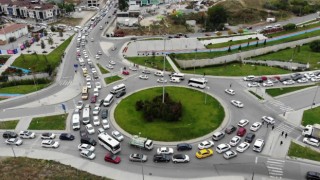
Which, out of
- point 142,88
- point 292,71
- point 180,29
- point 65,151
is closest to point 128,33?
point 180,29

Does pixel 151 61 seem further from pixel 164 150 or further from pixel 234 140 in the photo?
pixel 234 140

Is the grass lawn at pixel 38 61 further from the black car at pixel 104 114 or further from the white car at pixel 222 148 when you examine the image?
the white car at pixel 222 148

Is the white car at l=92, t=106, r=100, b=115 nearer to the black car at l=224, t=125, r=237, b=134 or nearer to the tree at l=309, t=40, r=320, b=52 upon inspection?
the black car at l=224, t=125, r=237, b=134

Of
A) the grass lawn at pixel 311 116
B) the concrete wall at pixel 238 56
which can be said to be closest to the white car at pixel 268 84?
the grass lawn at pixel 311 116

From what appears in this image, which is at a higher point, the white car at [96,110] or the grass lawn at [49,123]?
the white car at [96,110]

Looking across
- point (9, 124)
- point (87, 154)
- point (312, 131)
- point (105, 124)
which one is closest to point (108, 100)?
point (105, 124)

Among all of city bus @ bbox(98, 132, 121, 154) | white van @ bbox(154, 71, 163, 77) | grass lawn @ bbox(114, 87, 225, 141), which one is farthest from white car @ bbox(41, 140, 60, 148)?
white van @ bbox(154, 71, 163, 77)
